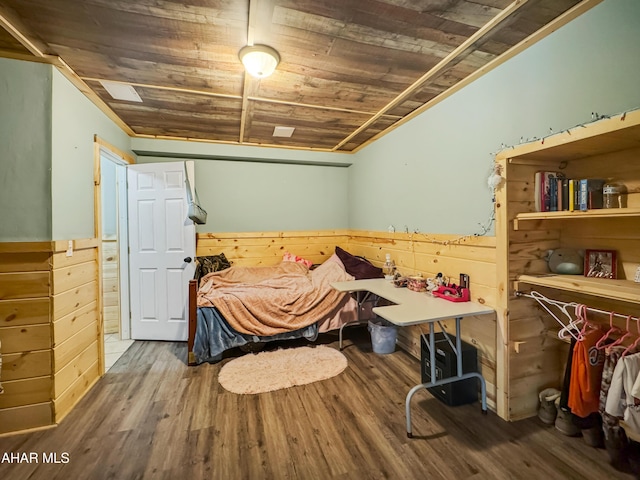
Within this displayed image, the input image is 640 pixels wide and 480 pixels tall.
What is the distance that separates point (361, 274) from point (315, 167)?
6.51ft

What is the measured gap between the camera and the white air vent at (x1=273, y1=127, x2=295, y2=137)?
3345mm

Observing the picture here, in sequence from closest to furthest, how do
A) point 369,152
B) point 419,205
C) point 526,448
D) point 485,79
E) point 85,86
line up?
point 526,448
point 485,79
point 85,86
point 419,205
point 369,152

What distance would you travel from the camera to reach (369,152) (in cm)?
385

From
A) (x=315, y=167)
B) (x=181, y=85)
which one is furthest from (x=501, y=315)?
(x=315, y=167)

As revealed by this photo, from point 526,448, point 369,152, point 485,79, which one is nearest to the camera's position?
point 526,448

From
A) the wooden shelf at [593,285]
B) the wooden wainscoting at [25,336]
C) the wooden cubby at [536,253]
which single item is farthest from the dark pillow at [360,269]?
the wooden wainscoting at [25,336]

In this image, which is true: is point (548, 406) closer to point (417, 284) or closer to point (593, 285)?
point (593, 285)

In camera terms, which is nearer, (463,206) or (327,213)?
(463,206)

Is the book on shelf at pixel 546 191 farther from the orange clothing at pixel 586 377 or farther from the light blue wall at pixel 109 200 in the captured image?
the light blue wall at pixel 109 200

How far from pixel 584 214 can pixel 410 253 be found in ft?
5.32

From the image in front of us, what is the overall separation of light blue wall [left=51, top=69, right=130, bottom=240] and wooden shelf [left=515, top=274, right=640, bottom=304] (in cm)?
311

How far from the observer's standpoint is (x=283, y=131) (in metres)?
3.44

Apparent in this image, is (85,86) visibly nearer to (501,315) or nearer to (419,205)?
(419,205)

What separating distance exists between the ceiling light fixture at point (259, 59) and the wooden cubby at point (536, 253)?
162cm
